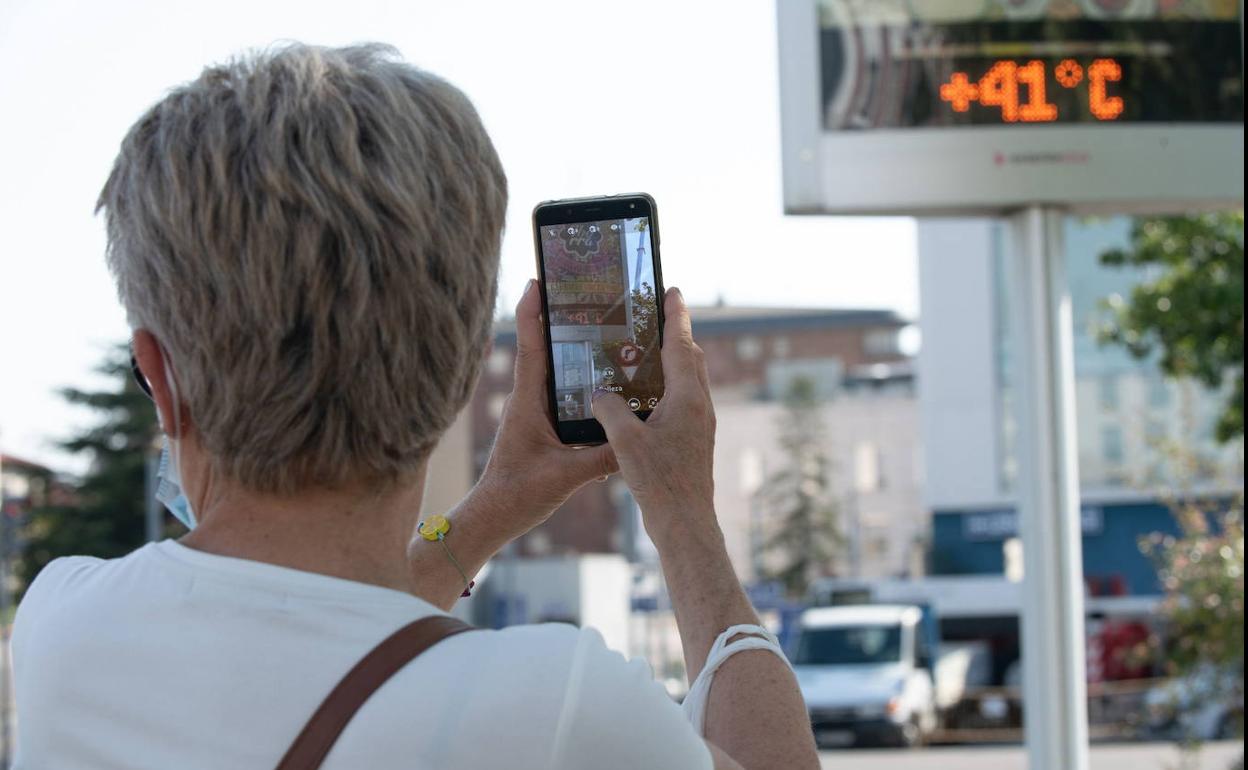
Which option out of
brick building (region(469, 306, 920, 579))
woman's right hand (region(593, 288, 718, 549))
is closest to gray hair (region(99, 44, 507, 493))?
woman's right hand (region(593, 288, 718, 549))

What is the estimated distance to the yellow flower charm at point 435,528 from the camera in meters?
2.05

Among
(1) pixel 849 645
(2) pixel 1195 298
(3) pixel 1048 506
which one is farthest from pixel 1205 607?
(1) pixel 849 645

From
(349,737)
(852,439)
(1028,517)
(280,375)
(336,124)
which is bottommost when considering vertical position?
(852,439)

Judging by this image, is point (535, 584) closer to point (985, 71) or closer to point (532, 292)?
point (985, 71)

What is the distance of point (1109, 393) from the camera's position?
43562 mm

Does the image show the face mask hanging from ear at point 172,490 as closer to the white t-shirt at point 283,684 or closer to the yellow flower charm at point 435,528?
the white t-shirt at point 283,684

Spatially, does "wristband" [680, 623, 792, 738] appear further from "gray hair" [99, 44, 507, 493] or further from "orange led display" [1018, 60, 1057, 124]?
"orange led display" [1018, 60, 1057, 124]

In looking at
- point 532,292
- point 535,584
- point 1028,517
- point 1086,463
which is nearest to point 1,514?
point 1028,517

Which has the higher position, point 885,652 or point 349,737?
point 349,737

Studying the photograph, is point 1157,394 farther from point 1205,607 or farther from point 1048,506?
point 1048,506

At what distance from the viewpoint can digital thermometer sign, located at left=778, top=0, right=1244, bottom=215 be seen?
5.32 metres

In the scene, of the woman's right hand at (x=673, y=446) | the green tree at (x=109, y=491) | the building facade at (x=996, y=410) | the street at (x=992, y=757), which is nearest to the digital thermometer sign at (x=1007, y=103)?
the woman's right hand at (x=673, y=446)

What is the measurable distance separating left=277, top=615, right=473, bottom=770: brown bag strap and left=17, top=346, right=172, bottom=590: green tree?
2750 centimetres

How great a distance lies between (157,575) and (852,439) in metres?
71.0
